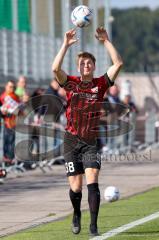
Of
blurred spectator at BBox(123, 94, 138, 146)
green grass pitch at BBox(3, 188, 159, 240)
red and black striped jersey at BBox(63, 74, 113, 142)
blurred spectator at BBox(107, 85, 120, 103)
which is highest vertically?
red and black striped jersey at BBox(63, 74, 113, 142)

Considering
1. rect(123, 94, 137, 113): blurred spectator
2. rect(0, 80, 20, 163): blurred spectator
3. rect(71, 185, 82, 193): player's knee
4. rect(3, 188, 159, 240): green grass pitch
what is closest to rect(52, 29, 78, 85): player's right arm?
rect(71, 185, 82, 193): player's knee

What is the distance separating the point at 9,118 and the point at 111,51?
32.8 ft

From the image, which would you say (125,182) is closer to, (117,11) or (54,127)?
(54,127)

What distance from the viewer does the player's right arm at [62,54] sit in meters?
11.4

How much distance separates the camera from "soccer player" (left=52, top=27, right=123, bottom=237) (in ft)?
37.9

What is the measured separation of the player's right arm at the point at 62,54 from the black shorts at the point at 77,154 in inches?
28.1

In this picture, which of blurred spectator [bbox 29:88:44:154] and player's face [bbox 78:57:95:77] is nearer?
player's face [bbox 78:57:95:77]

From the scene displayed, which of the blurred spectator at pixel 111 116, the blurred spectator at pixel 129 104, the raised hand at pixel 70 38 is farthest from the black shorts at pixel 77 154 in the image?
the blurred spectator at pixel 129 104

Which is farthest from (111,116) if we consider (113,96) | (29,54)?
(29,54)

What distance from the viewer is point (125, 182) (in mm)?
19547

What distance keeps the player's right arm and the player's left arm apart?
1.00 ft

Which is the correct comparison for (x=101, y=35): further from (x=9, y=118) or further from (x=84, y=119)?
(x=9, y=118)

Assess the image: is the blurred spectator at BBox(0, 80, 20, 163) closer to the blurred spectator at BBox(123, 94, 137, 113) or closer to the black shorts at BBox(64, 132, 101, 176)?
the blurred spectator at BBox(123, 94, 137, 113)

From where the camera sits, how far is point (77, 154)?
11.7 meters
